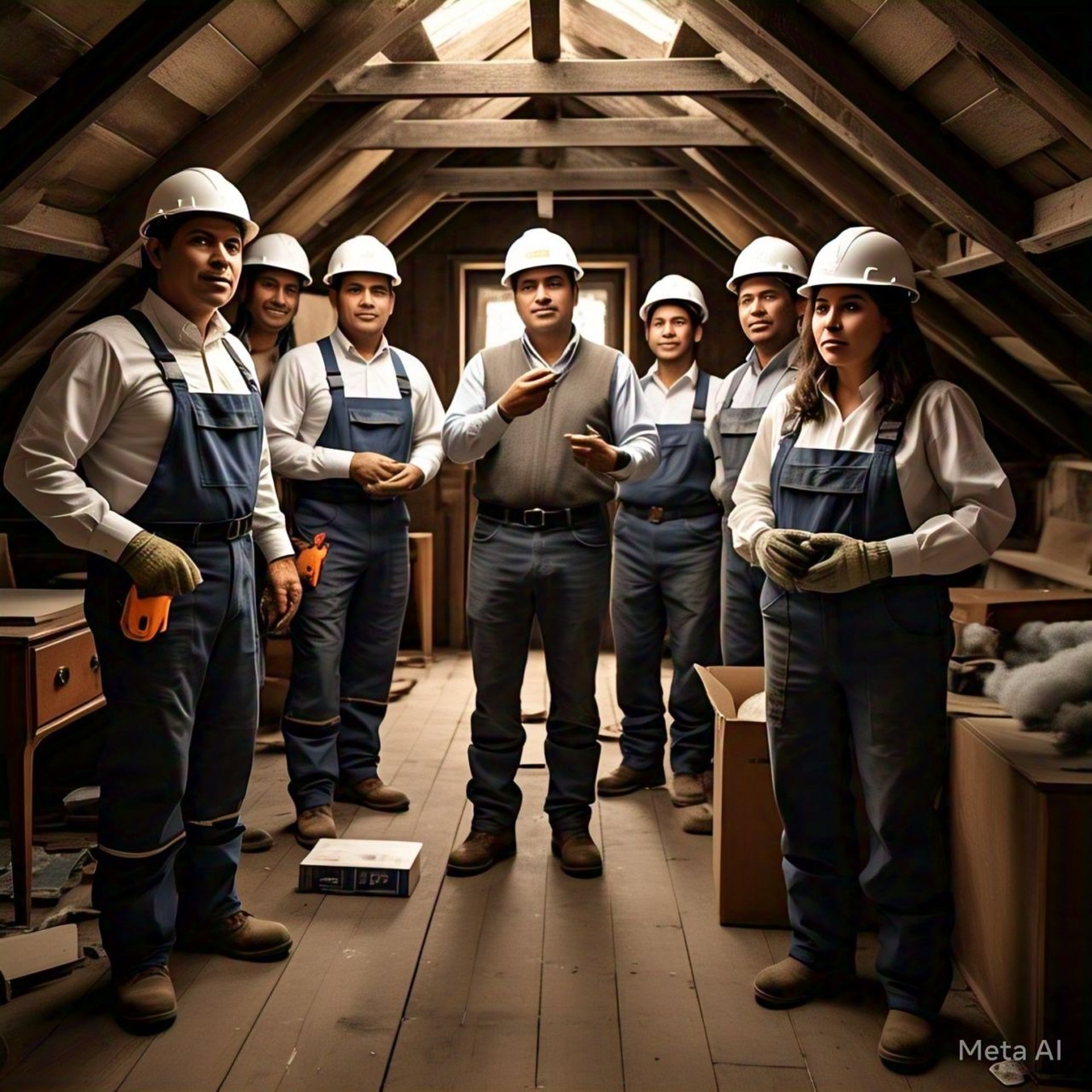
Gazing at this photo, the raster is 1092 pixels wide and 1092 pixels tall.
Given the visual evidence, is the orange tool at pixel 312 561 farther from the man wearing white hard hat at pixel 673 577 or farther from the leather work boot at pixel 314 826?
the man wearing white hard hat at pixel 673 577

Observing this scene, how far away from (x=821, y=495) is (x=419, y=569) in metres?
4.27

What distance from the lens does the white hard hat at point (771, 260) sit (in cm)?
369

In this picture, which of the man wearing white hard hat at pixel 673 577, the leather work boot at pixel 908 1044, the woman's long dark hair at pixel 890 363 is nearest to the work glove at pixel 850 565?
the woman's long dark hair at pixel 890 363

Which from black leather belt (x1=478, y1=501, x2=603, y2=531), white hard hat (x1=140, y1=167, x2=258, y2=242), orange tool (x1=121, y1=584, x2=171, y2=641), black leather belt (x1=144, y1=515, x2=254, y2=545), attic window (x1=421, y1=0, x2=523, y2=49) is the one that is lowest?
orange tool (x1=121, y1=584, x2=171, y2=641)

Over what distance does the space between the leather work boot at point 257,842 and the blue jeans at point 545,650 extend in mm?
612

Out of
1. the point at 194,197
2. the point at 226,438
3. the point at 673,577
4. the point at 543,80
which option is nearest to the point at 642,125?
the point at 543,80

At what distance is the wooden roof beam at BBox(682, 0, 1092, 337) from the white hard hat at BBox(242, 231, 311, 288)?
139 cm

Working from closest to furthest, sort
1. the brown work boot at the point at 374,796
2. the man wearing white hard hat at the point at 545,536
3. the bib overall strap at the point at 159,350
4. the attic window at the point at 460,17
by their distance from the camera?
the bib overall strap at the point at 159,350
the man wearing white hard hat at the point at 545,536
the brown work boot at the point at 374,796
the attic window at the point at 460,17

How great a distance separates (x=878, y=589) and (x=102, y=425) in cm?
154

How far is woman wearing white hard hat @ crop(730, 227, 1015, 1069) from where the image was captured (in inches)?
85.3

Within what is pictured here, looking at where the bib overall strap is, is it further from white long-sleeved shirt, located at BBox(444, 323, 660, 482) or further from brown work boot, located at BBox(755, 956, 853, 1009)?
brown work boot, located at BBox(755, 956, 853, 1009)

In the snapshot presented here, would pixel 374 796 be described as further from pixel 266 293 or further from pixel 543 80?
pixel 543 80

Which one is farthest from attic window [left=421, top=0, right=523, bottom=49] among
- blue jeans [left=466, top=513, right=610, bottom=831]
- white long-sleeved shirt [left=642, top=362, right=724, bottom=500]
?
blue jeans [left=466, top=513, right=610, bottom=831]

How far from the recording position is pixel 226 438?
2.42 meters
